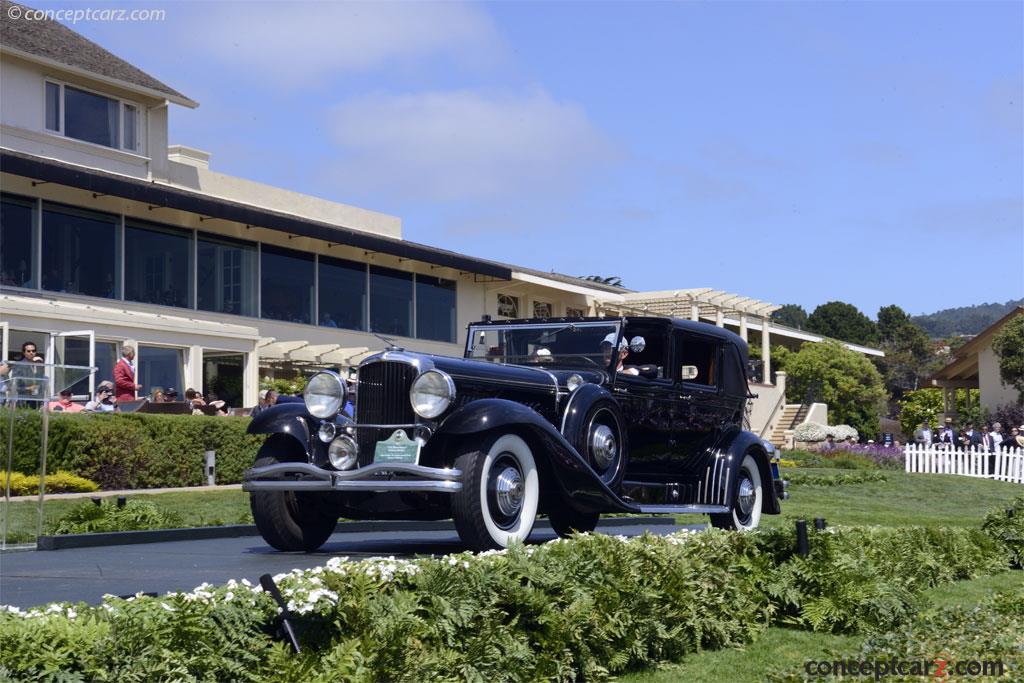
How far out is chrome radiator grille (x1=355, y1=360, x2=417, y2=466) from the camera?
761 cm

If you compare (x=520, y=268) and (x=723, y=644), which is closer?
(x=723, y=644)

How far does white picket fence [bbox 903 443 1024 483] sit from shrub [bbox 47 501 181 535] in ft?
75.5

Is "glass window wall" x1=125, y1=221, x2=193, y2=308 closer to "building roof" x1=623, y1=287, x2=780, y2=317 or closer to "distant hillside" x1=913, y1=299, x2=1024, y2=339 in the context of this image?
"building roof" x1=623, y1=287, x2=780, y2=317

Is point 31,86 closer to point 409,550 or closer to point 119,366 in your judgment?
point 119,366

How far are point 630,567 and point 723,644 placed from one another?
105cm

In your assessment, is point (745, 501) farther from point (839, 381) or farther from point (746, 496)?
point (839, 381)

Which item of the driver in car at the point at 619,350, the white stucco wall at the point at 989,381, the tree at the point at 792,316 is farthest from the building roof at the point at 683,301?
the tree at the point at 792,316

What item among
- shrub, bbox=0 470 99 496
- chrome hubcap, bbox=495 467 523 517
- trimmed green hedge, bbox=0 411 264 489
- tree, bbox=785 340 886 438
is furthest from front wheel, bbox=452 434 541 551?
tree, bbox=785 340 886 438

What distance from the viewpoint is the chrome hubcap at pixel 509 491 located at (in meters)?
7.45

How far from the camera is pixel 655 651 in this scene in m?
6.41

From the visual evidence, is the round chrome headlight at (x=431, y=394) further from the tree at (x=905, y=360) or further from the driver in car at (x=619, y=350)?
the tree at (x=905, y=360)

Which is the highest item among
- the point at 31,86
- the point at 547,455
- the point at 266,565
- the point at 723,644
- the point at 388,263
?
the point at 31,86

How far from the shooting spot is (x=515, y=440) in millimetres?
7574

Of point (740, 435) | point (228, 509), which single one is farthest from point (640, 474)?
point (228, 509)
